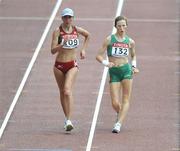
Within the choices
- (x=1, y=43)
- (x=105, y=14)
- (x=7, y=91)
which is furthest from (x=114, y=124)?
(x=105, y=14)

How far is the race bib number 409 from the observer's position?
16250mm

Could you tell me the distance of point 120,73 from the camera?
53.5 feet

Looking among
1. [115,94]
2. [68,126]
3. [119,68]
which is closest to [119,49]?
[119,68]

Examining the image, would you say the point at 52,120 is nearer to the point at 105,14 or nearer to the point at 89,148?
the point at 89,148

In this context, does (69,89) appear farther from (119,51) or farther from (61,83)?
(119,51)

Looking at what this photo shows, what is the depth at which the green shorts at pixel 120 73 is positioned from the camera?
641 inches

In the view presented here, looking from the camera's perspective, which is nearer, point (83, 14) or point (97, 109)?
point (97, 109)

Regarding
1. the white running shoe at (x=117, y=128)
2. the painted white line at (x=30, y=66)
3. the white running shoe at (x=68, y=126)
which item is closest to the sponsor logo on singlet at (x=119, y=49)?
the white running shoe at (x=117, y=128)

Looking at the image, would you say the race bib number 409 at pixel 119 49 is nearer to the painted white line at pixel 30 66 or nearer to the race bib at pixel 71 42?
the race bib at pixel 71 42

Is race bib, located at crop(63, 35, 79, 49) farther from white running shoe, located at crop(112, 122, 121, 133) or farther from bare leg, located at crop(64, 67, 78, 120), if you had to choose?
white running shoe, located at crop(112, 122, 121, 133)

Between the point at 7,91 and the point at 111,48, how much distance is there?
12.7 ft

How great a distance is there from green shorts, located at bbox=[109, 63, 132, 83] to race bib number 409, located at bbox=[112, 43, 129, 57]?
0.23 m

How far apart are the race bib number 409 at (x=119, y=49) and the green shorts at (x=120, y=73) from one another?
0.23 m

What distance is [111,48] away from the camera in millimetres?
16281
